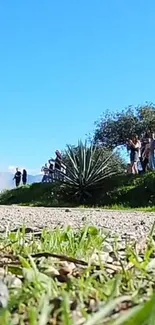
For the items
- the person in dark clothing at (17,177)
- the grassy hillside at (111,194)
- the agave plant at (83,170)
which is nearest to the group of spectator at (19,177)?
the person in dark clothing at (17,177)

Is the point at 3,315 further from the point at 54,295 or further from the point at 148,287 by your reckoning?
the point at 148,287

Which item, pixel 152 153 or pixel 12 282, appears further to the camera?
pixel 152 153

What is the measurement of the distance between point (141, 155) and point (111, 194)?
3.25m

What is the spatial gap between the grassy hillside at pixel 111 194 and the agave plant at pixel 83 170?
1.30 ft

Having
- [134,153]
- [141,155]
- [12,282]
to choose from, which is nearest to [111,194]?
[134,153]

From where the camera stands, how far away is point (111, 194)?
22.8 m

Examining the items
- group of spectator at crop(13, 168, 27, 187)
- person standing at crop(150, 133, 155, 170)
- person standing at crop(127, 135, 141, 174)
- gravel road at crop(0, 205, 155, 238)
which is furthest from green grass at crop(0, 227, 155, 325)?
group of spectator at crop(13, 168, 27, 187)

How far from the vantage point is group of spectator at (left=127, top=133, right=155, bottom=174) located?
23.4m

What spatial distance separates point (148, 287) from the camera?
168cm

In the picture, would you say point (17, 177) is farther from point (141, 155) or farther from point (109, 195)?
point (109, 195)

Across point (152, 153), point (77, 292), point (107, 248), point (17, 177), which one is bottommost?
point (77, 292)

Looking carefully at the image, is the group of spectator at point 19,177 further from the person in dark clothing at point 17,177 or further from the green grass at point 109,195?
the green grass at point 109,195

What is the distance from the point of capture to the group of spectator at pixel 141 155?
2342 cm

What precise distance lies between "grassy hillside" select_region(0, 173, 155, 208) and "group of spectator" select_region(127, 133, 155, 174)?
72cm
